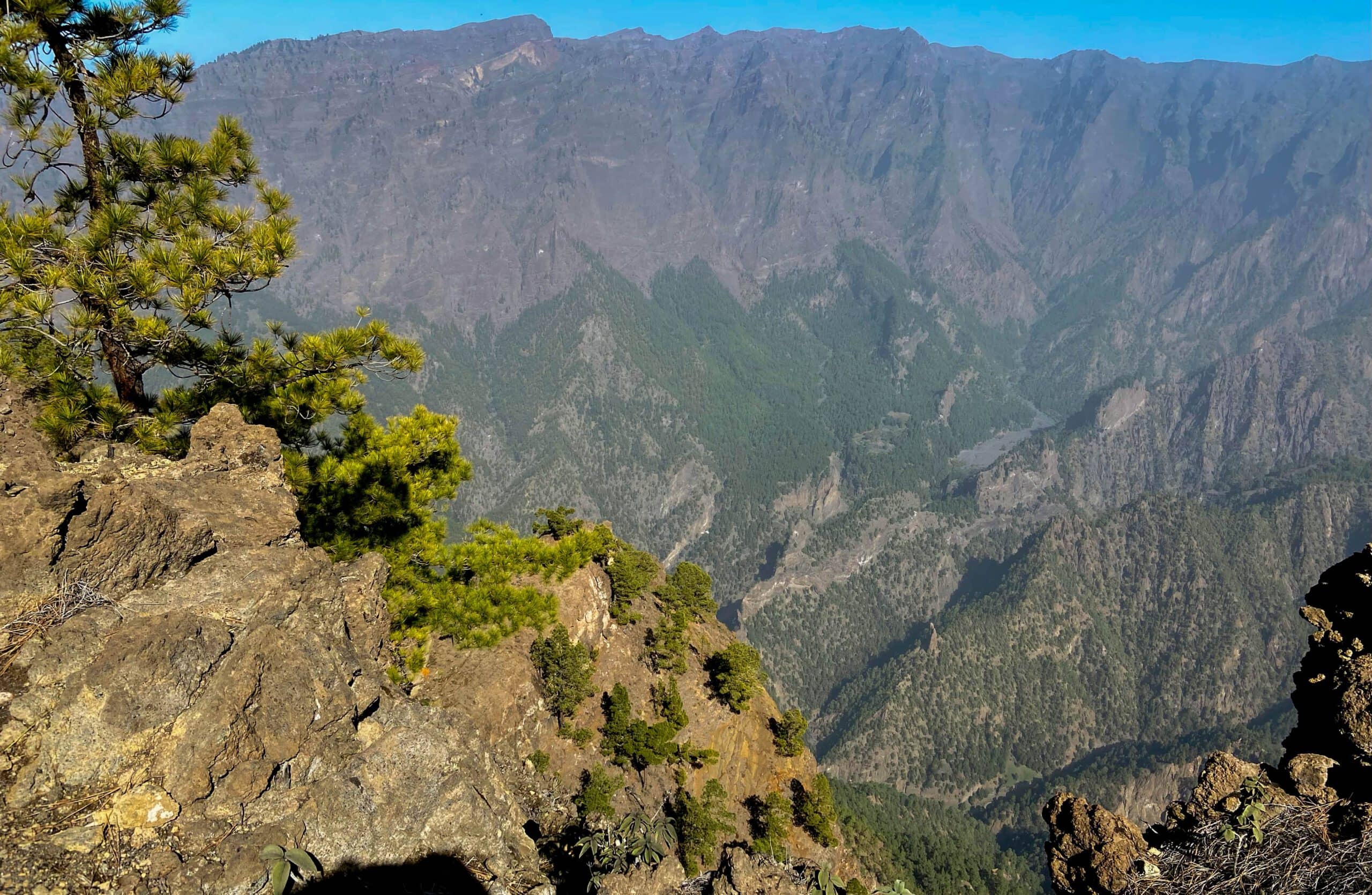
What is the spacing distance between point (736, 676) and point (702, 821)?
778 centimetres

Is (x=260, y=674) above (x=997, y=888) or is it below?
above

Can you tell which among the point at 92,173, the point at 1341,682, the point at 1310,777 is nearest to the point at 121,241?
the point at 92,173

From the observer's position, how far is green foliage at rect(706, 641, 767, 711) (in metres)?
33.7

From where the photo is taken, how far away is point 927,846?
91062 mm

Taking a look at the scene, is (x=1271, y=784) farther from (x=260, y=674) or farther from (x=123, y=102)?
(x=123, y=102)

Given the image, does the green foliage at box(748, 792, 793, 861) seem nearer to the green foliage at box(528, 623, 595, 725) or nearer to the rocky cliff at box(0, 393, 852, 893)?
the green foliage at box(528, 623, 595, 725)

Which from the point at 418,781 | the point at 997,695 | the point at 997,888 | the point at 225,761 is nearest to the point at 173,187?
the point at 225,761

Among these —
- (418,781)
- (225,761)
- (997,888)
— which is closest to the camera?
(225,761)

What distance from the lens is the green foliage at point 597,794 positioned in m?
21.6

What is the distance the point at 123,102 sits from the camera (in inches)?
621

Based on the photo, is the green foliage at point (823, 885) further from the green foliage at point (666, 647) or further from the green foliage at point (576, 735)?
the green foliage at point (666, 647)

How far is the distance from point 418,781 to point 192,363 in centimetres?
1178

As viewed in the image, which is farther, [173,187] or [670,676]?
[670,676]

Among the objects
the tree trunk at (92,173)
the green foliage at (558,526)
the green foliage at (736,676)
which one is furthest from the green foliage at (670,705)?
the tree trunk at (92,173)
